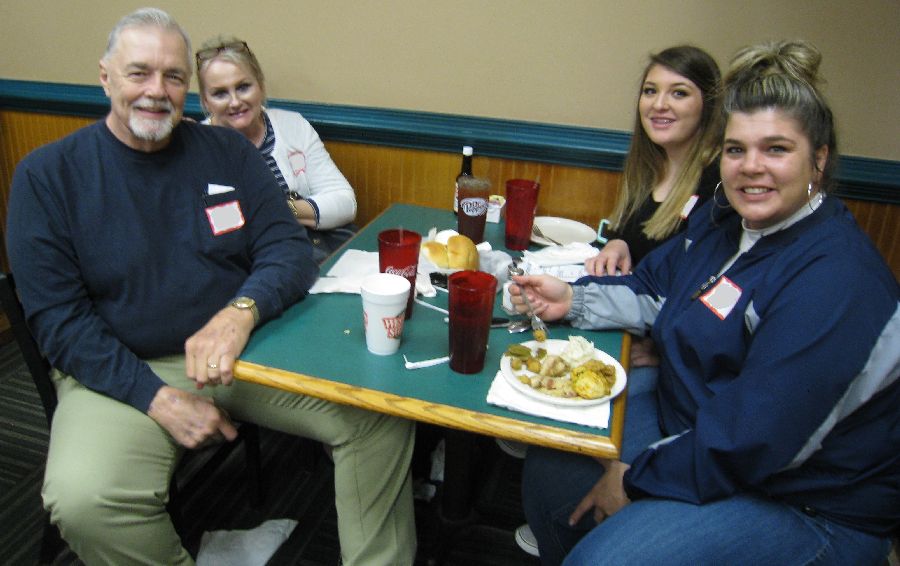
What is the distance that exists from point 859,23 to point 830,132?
1.34 metres

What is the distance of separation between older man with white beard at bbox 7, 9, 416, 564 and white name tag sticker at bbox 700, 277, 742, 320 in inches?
30.0

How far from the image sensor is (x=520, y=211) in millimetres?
1799

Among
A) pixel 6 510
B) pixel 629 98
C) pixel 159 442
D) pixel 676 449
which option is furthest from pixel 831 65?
pixel 6 510

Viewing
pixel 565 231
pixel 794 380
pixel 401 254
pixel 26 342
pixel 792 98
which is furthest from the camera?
pixel 565 231

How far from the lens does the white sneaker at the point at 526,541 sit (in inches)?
72.2

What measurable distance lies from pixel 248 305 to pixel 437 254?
50cm

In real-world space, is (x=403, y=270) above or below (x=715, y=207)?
below

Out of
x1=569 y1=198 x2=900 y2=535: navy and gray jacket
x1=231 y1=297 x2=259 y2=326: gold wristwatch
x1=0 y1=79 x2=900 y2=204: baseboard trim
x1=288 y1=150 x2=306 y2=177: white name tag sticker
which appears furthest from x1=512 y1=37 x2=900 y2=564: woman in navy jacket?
x1=288 y1=150 x2=306 y2=177: white name tag sticker

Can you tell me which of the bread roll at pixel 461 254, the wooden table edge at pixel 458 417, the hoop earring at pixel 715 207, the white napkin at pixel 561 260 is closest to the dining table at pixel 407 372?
the wooden table edge at pixel 458 417

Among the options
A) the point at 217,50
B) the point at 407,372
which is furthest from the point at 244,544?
the point at 217,50

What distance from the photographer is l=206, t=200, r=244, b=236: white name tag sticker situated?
162 cm

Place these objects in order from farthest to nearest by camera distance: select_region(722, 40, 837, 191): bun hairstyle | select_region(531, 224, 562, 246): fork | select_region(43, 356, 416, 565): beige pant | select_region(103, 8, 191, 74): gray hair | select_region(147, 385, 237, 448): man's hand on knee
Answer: select_region(531, 224, 562, 246): fork
select_region(103, 8, 191, 74): gray hair
select_region(147, 385, 237, 448): man's hand on knee
select_region(43, 356, 416, 565): beige pant
select_region(722, 40, 837, 191): bun hairstyle

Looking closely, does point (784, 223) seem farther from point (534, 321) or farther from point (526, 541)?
point (526, 541)

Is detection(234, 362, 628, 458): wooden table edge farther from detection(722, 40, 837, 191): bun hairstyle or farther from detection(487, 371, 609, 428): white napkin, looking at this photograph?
detection(722, 40, 837, 191): bun hairstyle
